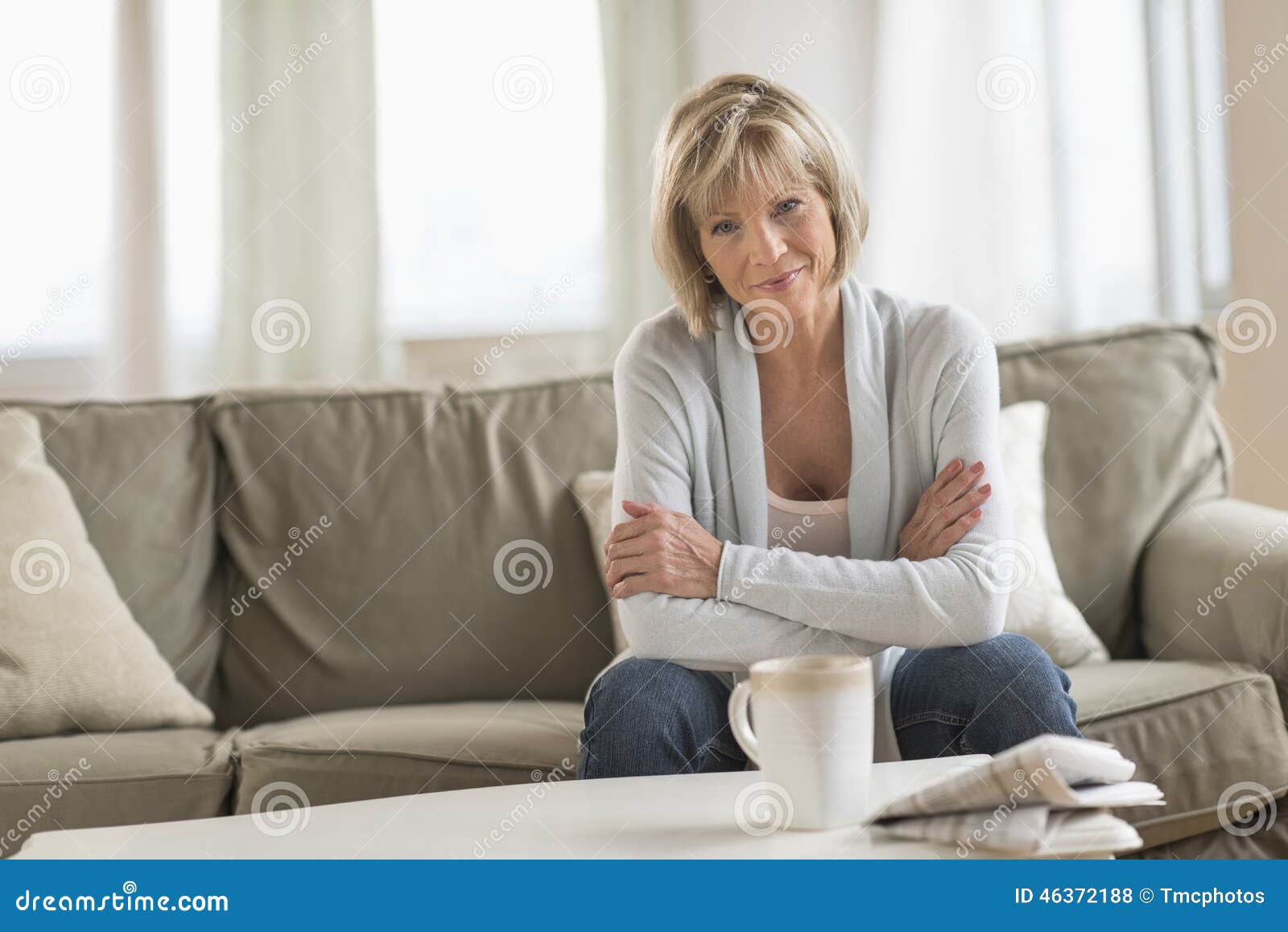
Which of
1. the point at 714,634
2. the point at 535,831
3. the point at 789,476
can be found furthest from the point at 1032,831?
the point at 789,476

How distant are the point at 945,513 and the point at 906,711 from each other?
0.24m

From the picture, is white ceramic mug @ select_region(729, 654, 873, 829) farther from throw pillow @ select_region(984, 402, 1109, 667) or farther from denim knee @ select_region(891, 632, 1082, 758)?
throw pillow @ select_region(984, 402, 1109, 667)

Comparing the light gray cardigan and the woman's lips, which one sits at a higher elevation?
the woman's lips

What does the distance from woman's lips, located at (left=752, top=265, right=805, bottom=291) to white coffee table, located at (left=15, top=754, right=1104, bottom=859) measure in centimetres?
67

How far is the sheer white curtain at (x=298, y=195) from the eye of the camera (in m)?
2.87

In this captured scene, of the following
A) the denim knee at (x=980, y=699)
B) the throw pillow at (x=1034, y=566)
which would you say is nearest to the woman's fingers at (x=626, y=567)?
the denim knee at (x=980, y=699)

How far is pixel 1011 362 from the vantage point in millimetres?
2025

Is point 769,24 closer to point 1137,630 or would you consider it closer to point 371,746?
point 1137,630

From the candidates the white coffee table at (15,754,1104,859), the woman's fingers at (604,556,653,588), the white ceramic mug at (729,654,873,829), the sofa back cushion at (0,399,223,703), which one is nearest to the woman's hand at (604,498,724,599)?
the woman's fingers at (604,556,653,588)

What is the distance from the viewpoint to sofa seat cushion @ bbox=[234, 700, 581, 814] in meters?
1.52

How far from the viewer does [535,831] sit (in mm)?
869

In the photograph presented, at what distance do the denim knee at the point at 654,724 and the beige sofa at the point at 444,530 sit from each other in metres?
0.37

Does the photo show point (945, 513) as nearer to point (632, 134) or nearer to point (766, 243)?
point (766, 243)

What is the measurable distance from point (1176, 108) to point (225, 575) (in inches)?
86.4
